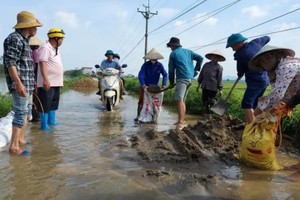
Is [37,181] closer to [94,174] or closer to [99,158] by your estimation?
[94,174]

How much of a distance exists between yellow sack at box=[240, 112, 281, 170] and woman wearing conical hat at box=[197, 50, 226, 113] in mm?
4582

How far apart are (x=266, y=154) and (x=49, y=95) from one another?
4.22 metres

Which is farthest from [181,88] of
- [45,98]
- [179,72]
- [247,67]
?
[45,98]

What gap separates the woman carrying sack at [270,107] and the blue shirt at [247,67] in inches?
49.9

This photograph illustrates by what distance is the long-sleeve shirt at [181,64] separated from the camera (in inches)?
293

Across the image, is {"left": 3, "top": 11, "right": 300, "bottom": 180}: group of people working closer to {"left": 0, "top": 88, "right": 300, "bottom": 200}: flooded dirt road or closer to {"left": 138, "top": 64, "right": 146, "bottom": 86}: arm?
{"left": 138, "top": 64, "right": 146, "bottom": 86}: arm

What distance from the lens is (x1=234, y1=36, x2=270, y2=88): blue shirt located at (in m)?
5.68

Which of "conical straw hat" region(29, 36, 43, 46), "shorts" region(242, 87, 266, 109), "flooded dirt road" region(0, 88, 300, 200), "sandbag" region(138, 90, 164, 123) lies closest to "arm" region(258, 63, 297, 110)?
"flooded dirt road" region(0, 88, 300, 200)

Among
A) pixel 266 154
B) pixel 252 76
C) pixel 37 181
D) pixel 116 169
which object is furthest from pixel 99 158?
pixel 252 76

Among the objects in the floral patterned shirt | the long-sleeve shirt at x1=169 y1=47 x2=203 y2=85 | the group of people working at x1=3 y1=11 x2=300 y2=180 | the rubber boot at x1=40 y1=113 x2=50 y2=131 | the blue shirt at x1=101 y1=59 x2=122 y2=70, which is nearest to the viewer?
the floral patterned shirt

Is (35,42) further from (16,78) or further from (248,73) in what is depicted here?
(248,73)

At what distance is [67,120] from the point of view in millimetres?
8727

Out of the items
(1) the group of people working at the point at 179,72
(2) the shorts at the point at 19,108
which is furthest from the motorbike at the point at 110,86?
(2) the shorts at the point at 19,108

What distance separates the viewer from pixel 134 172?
13.5ft
